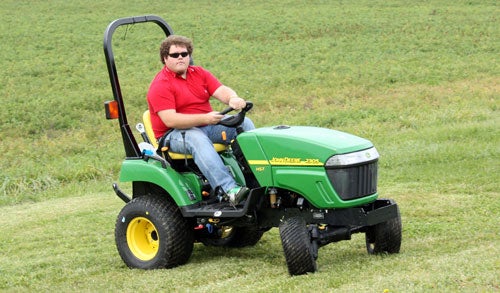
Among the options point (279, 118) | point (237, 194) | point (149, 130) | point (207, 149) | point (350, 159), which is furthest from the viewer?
point (279, 118)

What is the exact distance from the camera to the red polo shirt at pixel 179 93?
7062 mm

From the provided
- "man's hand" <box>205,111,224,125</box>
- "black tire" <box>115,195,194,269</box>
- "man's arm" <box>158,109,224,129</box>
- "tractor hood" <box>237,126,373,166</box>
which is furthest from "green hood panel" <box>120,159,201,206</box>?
"tractor hood" <box>237,126,373,166</box>

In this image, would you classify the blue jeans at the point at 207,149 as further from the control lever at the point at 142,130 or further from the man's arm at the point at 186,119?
the control lever at the point at 142,130

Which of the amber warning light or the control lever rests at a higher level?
the amber warning light

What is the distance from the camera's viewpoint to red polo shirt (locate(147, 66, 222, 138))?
7.06 m

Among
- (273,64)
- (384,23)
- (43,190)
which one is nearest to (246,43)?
(273,64)

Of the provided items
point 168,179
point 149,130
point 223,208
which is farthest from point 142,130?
point 223,208

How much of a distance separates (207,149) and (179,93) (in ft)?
1.95

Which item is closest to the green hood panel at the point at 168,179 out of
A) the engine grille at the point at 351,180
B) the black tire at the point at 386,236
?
the engine grille at the point at 351,180

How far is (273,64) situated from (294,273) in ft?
74.6

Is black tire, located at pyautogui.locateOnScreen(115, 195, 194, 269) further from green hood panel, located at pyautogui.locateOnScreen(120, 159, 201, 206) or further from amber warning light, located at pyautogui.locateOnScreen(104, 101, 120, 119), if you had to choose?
amber warning light, located at pyautogui.locateOnScreen(104, 101, 120, 119)

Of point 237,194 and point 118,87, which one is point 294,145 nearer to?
point 237,194

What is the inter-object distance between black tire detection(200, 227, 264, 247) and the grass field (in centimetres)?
10

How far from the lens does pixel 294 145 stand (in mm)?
6508
